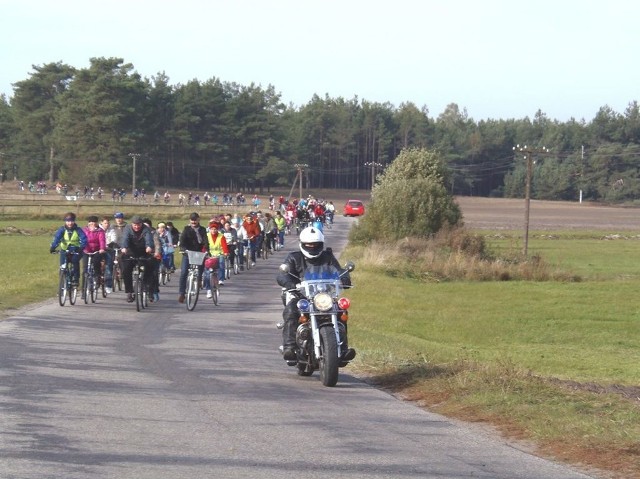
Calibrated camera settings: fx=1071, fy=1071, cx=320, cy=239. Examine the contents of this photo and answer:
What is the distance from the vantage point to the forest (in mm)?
120375

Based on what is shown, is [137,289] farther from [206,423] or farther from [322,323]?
[206,423]

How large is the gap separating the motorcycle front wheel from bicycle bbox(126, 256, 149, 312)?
1095 cm

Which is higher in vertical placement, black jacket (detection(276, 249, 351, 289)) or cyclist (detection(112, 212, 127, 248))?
black jacket (detection(276, 249, 351, 289))

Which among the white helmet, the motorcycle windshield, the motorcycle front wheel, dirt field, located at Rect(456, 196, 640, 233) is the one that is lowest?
dirt field, located at Rect(456, 196, 640, 233)

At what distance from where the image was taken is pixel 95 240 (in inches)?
953

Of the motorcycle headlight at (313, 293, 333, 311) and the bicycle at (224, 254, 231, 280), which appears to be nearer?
the motorcycle headlight at (313, 293, 333, 311)

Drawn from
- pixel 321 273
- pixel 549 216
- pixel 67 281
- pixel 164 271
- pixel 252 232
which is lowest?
pixel 549 216

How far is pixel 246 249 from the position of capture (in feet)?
125

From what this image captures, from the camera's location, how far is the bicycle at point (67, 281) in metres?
22.5

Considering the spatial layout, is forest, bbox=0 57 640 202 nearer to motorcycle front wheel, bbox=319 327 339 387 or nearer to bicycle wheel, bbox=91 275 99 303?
bicycle wheel, bbox=91 275 99 303

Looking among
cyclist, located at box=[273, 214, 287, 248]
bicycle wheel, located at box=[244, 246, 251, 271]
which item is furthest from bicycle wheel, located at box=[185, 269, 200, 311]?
cyclist, located at box=[273, 214, 287, 248]

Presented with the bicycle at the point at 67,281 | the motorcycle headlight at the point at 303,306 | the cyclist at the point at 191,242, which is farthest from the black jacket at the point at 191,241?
the motorcycle headlight at the point at 303,306

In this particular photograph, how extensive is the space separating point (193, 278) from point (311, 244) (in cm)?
1087

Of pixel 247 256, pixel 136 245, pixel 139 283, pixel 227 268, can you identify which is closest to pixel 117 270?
pixel 136 245
